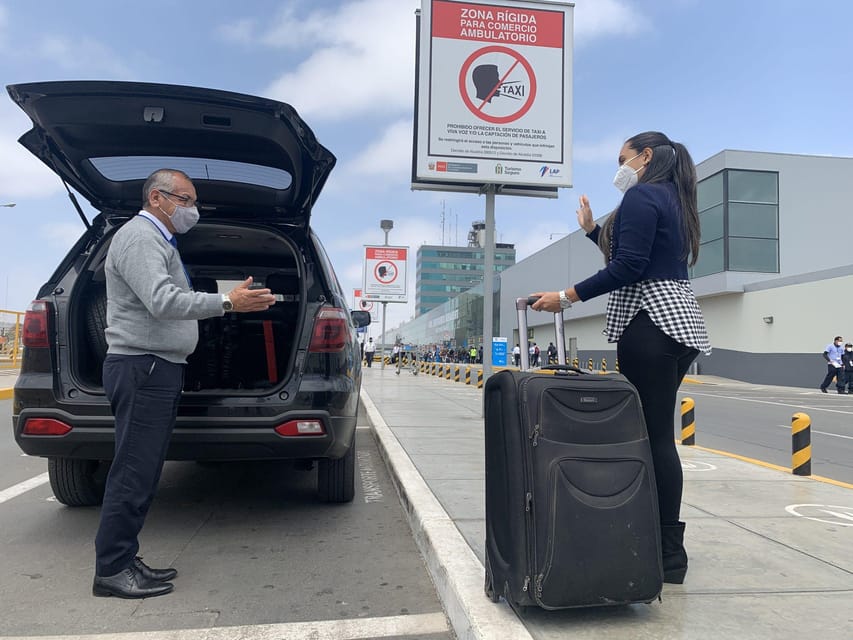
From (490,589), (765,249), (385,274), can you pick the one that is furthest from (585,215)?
(765,249)

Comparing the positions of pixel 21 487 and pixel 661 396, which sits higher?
pixel 661 396

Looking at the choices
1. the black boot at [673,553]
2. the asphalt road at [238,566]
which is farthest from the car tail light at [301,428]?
the black boot at [673,553]

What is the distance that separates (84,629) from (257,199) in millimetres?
2676

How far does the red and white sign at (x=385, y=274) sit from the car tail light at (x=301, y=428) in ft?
65.0

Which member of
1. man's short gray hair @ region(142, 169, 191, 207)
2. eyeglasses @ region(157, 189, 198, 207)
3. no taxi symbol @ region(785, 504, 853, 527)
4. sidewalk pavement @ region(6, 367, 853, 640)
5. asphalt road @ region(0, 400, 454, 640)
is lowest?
asphalt road @ region(0, 400, 454, 640)

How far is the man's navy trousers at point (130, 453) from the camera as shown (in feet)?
8.82

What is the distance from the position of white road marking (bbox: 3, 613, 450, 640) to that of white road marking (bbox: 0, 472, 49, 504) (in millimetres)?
2667

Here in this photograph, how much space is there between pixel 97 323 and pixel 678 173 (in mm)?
3379

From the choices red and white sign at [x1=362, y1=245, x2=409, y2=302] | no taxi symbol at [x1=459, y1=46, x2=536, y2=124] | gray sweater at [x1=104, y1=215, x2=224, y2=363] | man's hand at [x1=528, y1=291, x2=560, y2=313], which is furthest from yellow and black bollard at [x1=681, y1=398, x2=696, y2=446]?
red and white sign at [x1=362, y1=245, x2=409, y2=302]

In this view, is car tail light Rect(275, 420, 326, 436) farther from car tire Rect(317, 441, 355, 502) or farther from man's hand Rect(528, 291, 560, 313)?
man's hand Rect(528, 291, 560, 313)

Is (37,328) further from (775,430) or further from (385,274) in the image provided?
(385,274)

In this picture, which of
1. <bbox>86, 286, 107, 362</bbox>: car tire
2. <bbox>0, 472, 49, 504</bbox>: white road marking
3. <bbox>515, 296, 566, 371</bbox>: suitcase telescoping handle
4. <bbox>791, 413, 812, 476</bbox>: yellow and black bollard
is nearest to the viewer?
<bbox>515, 296, 566, 371</bbox>: suitcase telescoping handle

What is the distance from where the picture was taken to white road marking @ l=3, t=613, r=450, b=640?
2.41 meters

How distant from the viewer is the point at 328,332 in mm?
3707
